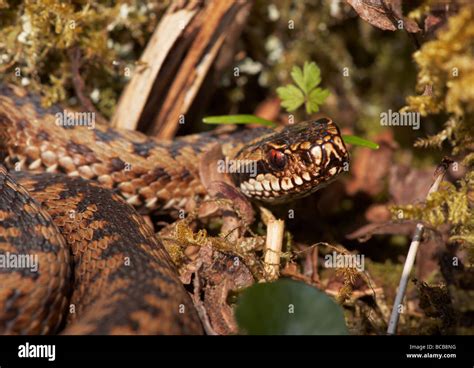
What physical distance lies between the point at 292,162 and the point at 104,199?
57.3 inches

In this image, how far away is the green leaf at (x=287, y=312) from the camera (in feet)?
9.66

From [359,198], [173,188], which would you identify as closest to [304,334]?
[173,188]

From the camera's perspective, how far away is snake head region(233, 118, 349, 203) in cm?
404

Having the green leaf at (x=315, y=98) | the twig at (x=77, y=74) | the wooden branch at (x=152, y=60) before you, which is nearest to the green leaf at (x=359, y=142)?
the green leaf at (x=315, y=98)

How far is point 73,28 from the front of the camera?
4.61m

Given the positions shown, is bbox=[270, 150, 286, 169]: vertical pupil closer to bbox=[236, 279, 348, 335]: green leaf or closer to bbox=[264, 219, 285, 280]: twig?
bbox=[264, 219, 285, 280]: twig

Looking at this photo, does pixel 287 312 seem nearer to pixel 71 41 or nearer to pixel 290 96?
pixel 290 96

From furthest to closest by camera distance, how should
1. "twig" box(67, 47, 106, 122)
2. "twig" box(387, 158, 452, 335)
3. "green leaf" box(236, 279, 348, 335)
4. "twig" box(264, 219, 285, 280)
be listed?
1. "twig" box(67, 47, 106, 122)
2. "twig" box(264, 219, 285, 280)
3. "twig" box(387, 158, 452, 335)
4. "green leaf" box(236, 279, 348, 335)

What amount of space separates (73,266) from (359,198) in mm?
3186

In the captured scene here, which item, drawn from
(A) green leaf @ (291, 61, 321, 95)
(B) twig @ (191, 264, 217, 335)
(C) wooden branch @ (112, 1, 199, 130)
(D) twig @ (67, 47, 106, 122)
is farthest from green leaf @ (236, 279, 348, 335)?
(D) twig @ (67, 47, 106, 122)

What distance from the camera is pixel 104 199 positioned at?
4.13 meters

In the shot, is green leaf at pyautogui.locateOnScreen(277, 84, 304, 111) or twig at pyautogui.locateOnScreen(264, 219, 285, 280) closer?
twig at pyautogui.locateOnScreen(264, 219, 285, 280)

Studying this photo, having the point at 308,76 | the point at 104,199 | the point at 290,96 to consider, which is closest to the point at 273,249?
the point at 104,199

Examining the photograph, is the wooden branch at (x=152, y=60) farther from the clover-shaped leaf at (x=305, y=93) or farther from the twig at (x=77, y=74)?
the clover-shaped leaf at (x=305, y=93)
